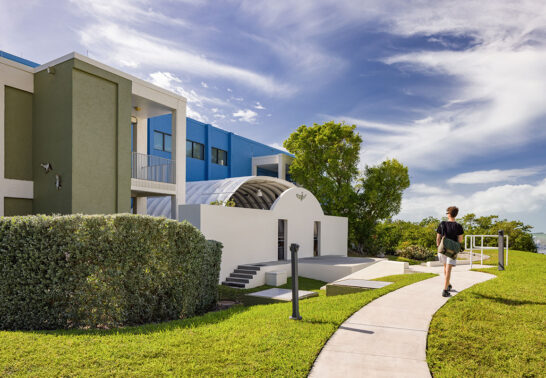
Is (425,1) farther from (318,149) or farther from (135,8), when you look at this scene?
(318,149)

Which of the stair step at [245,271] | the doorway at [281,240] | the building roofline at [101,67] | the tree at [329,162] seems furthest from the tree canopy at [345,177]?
the building roofline at [101,67]

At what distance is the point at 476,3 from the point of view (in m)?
8.88


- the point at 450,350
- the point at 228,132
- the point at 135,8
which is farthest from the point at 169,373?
the point at 228,132

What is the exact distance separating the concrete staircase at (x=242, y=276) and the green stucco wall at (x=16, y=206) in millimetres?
7248

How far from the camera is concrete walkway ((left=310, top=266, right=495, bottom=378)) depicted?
154 inches

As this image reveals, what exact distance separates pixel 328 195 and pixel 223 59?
18.1m

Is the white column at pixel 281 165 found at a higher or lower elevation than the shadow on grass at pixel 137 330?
higher

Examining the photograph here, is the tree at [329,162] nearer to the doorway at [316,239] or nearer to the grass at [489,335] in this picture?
the doorway at [316,239]

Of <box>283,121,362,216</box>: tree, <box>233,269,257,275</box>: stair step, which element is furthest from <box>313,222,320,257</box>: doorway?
<box>233,269,257,275</box>: stair step

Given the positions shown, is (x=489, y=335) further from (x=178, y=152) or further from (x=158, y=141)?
(x=158, y=141)

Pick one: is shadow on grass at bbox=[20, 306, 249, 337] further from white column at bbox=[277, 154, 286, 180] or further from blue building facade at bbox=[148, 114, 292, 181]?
white column at bbox=[277, 154, 286, 180]

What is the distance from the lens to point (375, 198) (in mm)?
28469

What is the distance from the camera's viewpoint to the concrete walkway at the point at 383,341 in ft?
12.9

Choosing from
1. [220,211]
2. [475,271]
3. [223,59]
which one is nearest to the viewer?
[223,59]
